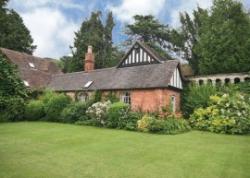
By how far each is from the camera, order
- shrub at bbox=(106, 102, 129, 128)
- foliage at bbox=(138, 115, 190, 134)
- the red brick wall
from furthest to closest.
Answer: the red brick wall < shrub at bbox=(106, 102, 129, 128) < foliage at bbox=(138, 115, 190, 134)

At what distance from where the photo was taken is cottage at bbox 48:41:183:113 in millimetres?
18797

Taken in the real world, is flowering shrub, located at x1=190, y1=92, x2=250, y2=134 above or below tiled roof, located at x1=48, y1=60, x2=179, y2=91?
below

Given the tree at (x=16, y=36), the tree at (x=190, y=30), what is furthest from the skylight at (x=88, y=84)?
the tree at (x=16, y=36)

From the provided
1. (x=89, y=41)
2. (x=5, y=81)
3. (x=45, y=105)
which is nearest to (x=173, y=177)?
(x=5, y=81)

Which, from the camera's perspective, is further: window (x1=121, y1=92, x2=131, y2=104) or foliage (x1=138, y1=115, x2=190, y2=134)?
window (x1=121, y1=92, x2=131, y2=104)

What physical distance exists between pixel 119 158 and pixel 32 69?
24359 millimetres

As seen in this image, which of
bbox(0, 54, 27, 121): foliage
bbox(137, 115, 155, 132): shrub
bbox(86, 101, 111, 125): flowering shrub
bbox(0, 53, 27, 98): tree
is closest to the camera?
bbox(0, 54, 27, 121): foliage

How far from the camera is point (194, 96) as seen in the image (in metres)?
19.8

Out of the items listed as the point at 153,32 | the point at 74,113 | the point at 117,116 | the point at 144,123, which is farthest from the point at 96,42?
the point at 144,123

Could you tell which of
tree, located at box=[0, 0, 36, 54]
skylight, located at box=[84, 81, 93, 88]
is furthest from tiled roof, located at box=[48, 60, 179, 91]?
tree, located at box=[0, 0, 36, 54]

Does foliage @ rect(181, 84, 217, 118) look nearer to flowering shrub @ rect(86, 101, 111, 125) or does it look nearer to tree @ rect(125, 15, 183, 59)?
flowering shrub @ rect(86, 101, 111, 125)

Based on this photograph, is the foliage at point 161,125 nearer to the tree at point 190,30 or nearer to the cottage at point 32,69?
the cottage at point 32,69

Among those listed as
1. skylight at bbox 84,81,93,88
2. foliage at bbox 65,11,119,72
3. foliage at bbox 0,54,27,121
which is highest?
foliage at bbox 65,11,119,72

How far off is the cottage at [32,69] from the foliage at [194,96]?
48.0 feet
